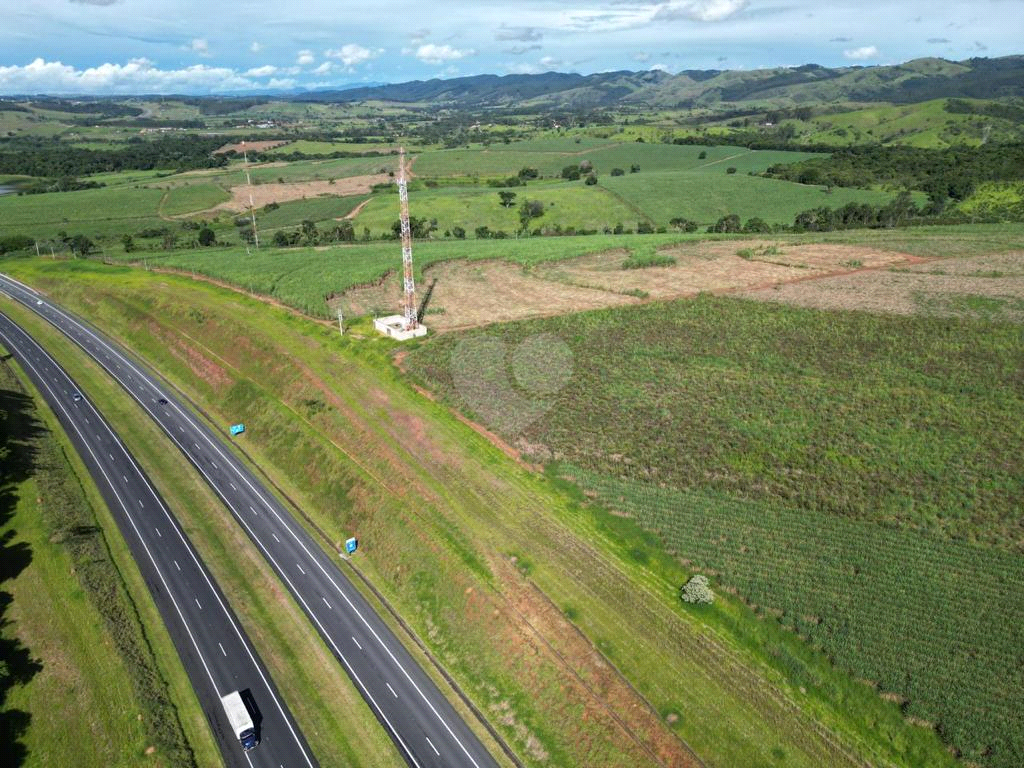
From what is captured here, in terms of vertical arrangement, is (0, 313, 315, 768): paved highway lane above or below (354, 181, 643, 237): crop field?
below

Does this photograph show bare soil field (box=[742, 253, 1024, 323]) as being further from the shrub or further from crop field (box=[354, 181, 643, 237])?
crop field (box=[354, 181, 643, 237])

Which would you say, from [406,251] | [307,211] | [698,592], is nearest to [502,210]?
[307,211]

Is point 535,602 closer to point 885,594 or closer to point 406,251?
point 885,594

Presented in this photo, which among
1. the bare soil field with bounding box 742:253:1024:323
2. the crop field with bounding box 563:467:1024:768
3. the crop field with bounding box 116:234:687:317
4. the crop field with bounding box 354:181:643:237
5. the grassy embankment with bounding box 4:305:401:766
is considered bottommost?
the grassy embankment with bounding box 4:305:401:766

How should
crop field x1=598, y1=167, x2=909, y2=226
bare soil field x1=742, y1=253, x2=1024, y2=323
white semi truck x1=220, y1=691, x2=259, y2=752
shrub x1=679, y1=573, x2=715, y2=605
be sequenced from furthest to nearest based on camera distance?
crop field x1=598, y1=167, x2=909, y2=226
bare soil field x1=742, y1=253, x2=1024, y2=323
shrub x1=679, y1=573, x2=715, y2=605
white semi truck x1=220, y1=691, x2=259, y2=752

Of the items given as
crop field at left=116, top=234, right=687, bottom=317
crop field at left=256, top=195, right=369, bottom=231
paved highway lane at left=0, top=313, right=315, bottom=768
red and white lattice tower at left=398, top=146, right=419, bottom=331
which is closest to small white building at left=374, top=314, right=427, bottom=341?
red and white lattice tower at left=398, top=146, right=419, bottom=331
